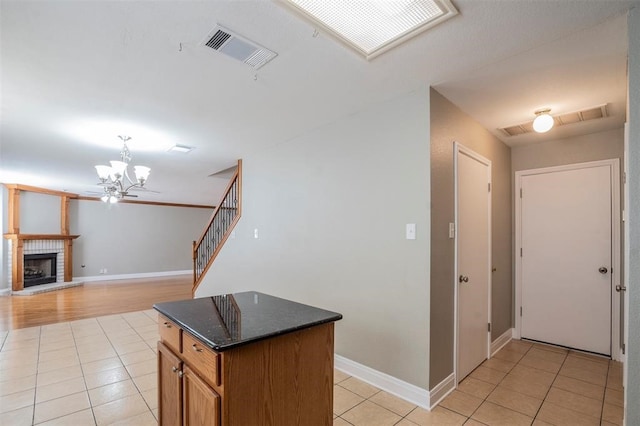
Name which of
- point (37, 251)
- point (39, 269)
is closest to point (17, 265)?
point (37, 251)

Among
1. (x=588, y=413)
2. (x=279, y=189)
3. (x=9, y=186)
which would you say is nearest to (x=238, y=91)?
(x=279, y=189)

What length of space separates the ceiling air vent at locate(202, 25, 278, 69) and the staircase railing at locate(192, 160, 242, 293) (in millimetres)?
2731

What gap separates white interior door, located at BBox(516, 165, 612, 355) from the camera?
3334 millimetres

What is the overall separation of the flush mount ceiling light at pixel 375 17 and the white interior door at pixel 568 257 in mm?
2985

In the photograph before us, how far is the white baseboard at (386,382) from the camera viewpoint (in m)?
2.36

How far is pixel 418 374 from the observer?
7.84ft

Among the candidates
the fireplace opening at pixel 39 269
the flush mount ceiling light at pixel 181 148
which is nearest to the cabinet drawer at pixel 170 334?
the flush mount ceiling light at pixel 181 148

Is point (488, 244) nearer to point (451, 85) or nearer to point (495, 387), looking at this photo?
point (495, 387)

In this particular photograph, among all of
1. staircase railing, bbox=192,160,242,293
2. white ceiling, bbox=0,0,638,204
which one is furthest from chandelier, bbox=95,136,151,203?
staircase railing, bbox=192,160,242,293

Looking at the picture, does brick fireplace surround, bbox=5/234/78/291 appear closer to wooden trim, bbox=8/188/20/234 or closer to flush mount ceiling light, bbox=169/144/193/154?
wooden trim, bbox=8/188/20/234

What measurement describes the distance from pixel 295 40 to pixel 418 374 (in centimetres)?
247

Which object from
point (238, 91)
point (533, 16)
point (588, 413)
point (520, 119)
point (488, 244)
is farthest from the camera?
point (488, 244)

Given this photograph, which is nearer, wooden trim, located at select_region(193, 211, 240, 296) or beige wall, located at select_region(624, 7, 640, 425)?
beige wall, located at select_region(624, 7, 640, 425)

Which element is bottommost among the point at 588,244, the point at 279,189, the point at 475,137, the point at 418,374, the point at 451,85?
the point at 418,374
